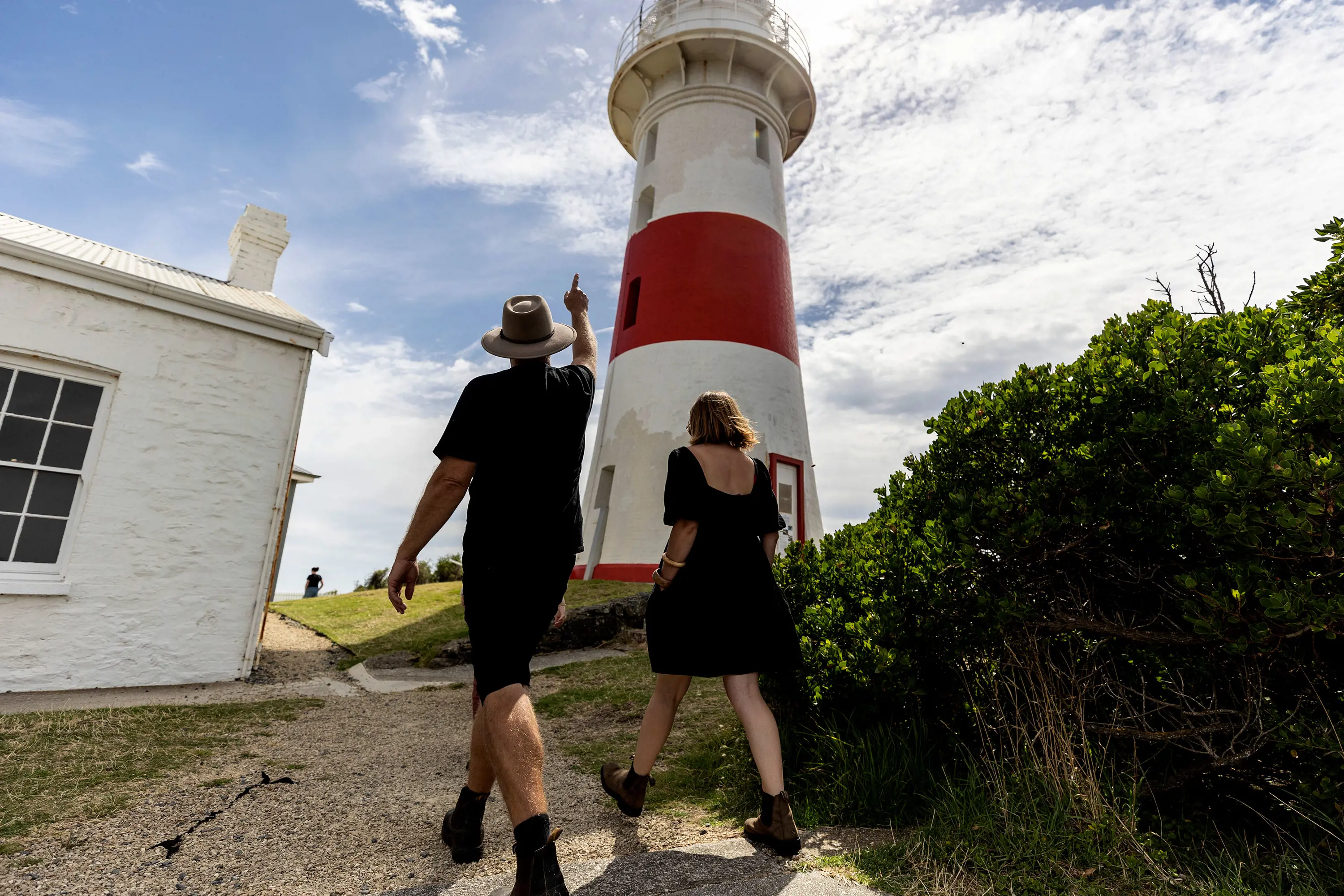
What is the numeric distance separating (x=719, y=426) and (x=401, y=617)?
8933 mm

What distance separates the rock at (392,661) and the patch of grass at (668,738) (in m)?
1.90

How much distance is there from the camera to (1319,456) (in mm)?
2422

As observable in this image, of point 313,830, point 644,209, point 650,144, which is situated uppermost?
point 650,144

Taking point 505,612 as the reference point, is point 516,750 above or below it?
below

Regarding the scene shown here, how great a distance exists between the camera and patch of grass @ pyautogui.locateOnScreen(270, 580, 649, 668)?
8.75 meters

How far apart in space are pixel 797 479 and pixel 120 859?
1088 centimetres

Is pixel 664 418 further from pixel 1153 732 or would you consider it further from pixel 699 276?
pixel 1153 732

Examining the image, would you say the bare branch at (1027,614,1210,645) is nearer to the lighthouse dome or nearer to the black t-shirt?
the black t-shirt

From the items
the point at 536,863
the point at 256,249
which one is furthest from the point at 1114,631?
the point at 256,249

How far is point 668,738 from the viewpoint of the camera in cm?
452

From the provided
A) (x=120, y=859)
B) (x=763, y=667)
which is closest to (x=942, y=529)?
(x=763, y=667)

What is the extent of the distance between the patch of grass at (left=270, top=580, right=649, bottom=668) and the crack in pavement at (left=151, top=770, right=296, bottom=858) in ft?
12.8

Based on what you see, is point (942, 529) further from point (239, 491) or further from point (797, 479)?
point (797, 479)

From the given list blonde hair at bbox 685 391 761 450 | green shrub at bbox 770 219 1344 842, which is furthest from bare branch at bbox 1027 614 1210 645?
blonde hair at bbox 685 391 761 450
